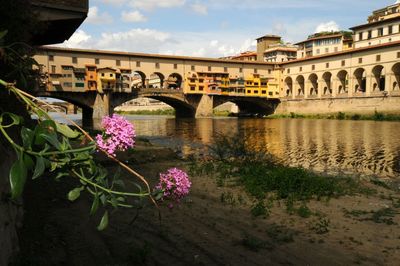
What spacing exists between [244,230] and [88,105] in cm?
5504

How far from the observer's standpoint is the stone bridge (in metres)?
57.2

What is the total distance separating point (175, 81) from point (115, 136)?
70.8 meters

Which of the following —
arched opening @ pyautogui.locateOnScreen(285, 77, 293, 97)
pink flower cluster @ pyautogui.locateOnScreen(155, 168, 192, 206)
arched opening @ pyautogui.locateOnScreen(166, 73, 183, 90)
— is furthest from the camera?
arched opening @ pyautogui.locateOnScreen(285, 77, 293, 97)

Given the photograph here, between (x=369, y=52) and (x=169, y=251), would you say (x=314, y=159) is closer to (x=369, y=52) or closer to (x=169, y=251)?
(x=169, y=251)

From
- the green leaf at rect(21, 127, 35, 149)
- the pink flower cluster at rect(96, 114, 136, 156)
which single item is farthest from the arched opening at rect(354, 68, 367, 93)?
the green leaf at rect(21, 127, 35, 149)

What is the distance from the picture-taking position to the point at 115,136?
213 centimetres

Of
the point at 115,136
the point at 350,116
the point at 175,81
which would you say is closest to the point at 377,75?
the point at 350,116

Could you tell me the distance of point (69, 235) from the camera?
216 inches

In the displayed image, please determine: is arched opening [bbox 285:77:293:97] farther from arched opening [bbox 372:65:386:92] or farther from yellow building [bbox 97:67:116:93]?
yellow building [bbox 97:67:116:93]

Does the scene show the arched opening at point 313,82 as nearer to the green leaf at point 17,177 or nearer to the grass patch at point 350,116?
the grass patch at point 350,116

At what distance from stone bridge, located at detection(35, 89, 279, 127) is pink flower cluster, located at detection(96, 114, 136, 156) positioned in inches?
1846

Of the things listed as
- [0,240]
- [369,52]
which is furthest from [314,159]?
[369,52]

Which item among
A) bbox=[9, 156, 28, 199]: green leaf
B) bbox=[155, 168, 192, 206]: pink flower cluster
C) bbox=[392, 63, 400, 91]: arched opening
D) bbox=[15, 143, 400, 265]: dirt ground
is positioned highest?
bbox=[392, 63, 400, 91]: arched opening

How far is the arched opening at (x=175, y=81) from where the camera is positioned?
70256 millimetres
